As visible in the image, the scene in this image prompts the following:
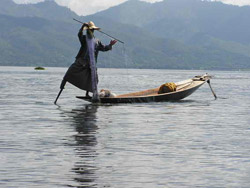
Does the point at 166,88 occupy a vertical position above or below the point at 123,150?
above

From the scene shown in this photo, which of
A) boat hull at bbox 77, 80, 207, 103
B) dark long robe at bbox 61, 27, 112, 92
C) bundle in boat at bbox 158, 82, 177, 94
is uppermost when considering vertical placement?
dark long robe at bbox 61, 27, 112, 92

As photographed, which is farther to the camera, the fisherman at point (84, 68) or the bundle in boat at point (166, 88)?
the bundle in boat at point (166, 88)

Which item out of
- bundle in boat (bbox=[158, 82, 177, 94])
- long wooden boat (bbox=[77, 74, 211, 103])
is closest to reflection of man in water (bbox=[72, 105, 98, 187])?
long wooden boat (bbox=[77, 74, 211, 103])

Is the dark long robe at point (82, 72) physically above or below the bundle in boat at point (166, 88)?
above

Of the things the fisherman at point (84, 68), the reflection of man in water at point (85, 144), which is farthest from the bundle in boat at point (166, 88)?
the reflection of man in water at point (85, 144)

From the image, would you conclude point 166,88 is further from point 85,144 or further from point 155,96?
point 85,144

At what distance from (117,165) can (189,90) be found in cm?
2270

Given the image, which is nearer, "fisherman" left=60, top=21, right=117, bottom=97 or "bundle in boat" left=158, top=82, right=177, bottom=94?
"fisherman" left=60, top=21, right=117, bottom=97

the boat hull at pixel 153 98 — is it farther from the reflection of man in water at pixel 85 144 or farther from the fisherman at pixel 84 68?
the reflection of man in water at pixel 85 144

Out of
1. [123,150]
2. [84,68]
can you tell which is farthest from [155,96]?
[123,150]

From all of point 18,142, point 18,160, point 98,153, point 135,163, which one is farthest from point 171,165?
point 18,142

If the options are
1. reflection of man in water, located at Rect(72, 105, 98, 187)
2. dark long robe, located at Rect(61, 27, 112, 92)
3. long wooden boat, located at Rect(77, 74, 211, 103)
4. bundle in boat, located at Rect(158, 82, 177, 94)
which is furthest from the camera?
bundle in boat, located at Rect(158, 82, 177, 94)

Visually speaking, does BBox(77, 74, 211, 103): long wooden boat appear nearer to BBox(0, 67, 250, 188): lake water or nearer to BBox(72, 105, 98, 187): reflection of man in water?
BBox(72, 105, 98, 187): reflection of man in water

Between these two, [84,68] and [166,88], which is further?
[166,88]
